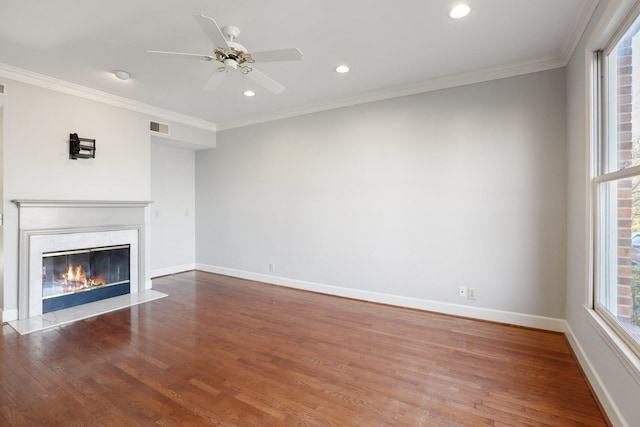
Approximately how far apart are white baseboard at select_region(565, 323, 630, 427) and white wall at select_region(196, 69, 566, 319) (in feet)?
1.97

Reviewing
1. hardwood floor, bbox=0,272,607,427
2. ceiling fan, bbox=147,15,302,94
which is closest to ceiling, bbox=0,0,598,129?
ceiling fan, bbox=147,15,302,94

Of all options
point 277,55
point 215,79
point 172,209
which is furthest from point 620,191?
point 172,209

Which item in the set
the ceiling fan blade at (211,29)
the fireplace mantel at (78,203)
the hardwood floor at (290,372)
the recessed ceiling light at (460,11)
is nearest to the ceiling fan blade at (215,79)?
the ceiling fan blade at (211,29)

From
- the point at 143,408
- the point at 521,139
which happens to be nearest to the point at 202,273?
the point at 143,408

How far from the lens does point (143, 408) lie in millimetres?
1878

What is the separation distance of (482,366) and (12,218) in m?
4.90

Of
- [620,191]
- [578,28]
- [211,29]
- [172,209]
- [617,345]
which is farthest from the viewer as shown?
[172,209]

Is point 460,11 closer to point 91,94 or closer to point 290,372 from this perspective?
point 290,372

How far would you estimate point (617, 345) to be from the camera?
166 centimetres

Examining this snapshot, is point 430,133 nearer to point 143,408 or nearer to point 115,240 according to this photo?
point 143,408

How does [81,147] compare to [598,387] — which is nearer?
[598,387]

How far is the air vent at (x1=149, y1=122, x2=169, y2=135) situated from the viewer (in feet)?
15.0

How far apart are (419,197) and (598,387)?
7.28 feet

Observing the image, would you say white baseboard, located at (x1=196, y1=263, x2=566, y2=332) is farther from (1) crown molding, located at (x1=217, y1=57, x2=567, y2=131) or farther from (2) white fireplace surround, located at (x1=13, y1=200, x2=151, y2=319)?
(1) crown molding, located at (x1=217, y1=57, x2=567, y2=131)
